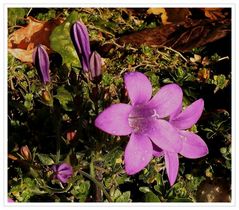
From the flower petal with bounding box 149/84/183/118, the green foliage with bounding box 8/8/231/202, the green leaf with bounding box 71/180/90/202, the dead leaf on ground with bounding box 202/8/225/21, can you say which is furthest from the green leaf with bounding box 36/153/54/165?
the dead leaf on ground with bounding box 202/8/225/21

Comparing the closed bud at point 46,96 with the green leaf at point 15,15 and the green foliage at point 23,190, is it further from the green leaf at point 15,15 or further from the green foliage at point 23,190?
the green leaf at point 15,15

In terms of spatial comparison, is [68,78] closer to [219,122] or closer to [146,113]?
[146,113]

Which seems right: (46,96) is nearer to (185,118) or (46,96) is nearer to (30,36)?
(185,118)

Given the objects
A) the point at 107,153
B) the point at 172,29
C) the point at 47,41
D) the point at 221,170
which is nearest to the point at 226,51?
the point at 172,29

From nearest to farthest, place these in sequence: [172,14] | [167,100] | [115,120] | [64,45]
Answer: [115,120] → [167,100] → [64,45] → [172,14]

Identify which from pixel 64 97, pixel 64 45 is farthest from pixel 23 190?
pixel 64 45

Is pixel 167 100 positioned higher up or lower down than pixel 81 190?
higher up

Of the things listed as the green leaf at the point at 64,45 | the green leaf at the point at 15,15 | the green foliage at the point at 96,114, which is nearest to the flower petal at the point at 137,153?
the green foliage at the point at 96,114
